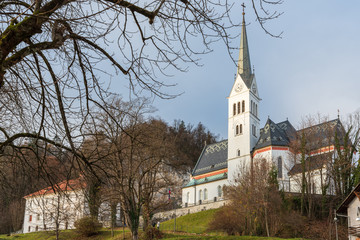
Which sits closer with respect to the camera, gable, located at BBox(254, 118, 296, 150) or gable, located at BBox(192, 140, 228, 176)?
gable, located at BBox(254, 118, 296, 150)

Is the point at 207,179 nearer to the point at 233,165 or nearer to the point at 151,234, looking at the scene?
the point at 233,165

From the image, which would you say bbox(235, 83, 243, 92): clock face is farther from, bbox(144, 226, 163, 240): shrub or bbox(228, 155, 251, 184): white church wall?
bbox(144, 226, 163, 240): shrub

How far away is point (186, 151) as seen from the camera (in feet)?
243

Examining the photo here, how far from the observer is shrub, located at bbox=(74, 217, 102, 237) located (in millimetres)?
31766

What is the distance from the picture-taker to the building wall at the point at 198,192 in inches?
2164

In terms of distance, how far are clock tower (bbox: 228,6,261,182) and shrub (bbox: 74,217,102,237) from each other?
22597 mm

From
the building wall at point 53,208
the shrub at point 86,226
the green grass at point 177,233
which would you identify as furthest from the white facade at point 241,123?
the building wall at point 53,208

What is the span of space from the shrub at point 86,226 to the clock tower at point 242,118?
22597 millimetres

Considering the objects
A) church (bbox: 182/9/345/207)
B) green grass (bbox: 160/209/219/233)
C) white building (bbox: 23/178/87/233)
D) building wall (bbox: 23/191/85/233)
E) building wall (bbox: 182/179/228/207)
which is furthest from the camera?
building wall (bbox: 182/179/228/207)

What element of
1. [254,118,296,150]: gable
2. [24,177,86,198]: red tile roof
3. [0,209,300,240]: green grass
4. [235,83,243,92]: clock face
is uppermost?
[235,83,243,92]: clock face

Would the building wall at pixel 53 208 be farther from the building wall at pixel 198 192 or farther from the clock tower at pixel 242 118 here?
the clock tower at pixel 242 118

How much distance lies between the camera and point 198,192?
190ft

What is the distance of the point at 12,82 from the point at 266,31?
4.30 metres

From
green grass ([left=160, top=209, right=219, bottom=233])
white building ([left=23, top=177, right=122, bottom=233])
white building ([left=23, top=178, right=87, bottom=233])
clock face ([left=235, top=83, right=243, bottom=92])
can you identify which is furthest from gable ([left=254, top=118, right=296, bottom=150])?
white building ([left=23, top=178, right=87, bottom=233])
